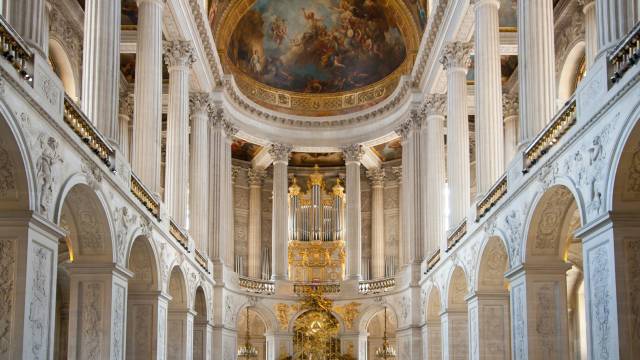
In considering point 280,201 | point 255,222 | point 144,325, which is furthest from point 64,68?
point 255,222

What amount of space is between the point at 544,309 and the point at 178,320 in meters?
13.3

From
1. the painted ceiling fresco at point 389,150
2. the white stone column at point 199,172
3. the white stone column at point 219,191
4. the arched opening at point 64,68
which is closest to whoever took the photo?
the arched opening at point 64,68

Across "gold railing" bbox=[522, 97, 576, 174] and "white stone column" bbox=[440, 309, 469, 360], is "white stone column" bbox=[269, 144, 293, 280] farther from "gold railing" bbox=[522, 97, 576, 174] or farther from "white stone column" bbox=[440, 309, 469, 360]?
"gold railing" bbox=[522, 97, 576, 174]

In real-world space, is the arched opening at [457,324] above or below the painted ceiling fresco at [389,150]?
below

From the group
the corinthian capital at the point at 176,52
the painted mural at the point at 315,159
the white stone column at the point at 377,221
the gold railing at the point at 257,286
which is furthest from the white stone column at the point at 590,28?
the painted mural at the point at 315,159

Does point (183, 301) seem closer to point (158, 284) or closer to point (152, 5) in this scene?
point (158, 284)

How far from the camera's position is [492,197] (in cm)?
2356

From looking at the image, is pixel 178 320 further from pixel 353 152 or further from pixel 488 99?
pixel 353 152

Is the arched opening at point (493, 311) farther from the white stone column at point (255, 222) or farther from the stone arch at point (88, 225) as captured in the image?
the white stone column at point (255, 222)

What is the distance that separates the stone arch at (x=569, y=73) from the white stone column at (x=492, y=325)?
938cm

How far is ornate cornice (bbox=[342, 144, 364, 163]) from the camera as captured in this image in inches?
1692

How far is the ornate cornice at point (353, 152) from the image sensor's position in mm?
42969

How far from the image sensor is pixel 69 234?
1939cm

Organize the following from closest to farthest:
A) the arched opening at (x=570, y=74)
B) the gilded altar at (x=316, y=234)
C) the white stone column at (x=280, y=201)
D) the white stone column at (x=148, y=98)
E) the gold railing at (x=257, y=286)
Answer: the white stone column at (x=148, y=98) → the arched opening at (x=570, y=74) → the gold railing at (x=257, y=286) → the white stone column at (x=280, y=201) → the gilded altar at (x=316, y=234)
